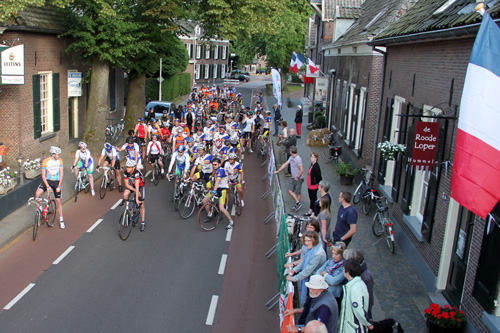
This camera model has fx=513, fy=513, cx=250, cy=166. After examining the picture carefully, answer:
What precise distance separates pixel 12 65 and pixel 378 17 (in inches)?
508

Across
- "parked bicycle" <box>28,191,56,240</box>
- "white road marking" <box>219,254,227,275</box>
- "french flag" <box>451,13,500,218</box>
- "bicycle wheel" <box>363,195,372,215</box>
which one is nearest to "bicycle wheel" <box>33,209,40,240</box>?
"parked bicycle" <box>28,191,56,240</box>

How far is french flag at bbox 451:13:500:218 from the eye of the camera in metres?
5.08

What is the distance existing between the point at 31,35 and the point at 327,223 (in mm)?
13509

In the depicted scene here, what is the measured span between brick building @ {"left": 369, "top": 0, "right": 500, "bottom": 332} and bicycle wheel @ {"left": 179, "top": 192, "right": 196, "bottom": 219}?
524cm

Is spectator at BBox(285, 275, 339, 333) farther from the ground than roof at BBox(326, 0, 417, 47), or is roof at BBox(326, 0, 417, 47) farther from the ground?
roof at BBox(326, 0, 417, 47)

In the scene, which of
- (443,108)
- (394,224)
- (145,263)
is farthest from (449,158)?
(145,263)

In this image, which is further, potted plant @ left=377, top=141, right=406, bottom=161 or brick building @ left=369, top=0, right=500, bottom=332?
potted plant @ left=377, top=141, right=406, bottom=161

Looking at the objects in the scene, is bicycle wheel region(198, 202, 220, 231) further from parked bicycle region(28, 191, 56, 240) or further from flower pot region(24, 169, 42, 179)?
flower pot region(24, 169, 42, 179)

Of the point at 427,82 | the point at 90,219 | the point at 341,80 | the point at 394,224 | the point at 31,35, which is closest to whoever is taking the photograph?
the point at 427,82

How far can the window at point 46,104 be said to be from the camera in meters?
18.7

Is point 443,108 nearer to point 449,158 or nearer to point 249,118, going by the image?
point 449,158

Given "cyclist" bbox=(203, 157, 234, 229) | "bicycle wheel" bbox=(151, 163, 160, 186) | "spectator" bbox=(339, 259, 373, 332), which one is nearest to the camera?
"spectator" bbox=(339, 259, 373, 332)

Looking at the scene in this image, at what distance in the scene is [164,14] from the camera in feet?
70.1

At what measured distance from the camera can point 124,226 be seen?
12.3m
